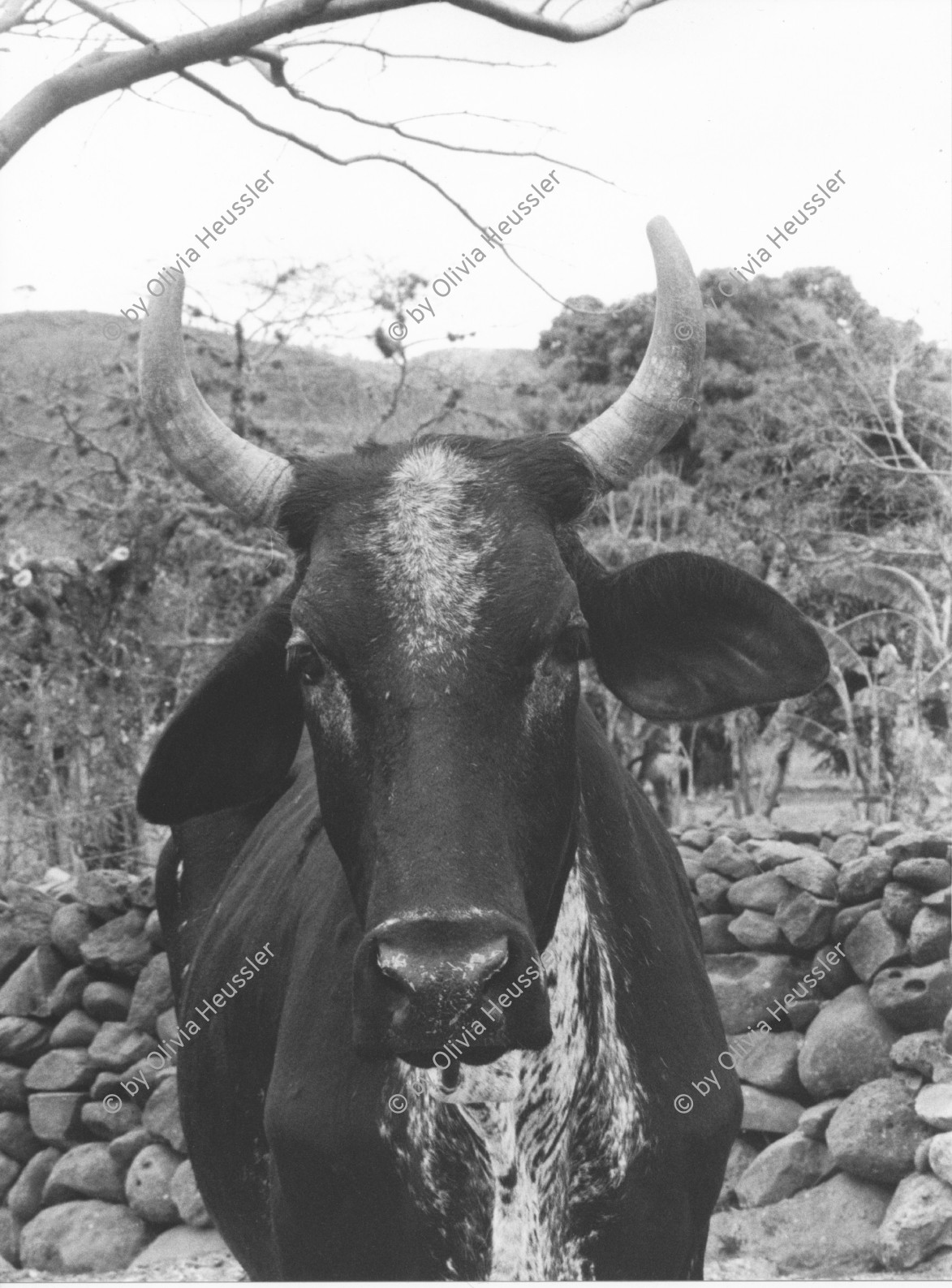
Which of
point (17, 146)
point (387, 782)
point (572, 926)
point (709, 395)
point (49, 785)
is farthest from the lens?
point (709, 395)

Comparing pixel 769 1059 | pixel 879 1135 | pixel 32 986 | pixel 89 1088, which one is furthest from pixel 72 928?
pixel 879 1135

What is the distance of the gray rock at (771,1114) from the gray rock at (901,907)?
37.0 inches

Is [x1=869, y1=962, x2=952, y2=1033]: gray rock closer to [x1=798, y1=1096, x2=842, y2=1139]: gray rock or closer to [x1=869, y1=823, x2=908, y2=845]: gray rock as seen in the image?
[x1=798, y1=1096, x2=842, y2=1139]: gray rock

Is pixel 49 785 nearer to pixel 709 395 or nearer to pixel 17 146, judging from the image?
pixel 17 146

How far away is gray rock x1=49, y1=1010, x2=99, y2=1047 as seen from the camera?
7.66m

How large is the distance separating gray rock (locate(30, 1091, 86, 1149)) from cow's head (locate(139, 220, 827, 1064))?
15.7 ft

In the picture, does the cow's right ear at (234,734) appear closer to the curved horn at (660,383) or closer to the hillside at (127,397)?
the curved horn at (660,383)

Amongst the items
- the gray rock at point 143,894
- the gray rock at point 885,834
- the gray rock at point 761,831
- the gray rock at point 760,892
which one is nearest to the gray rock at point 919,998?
the gray rock at point 760,892

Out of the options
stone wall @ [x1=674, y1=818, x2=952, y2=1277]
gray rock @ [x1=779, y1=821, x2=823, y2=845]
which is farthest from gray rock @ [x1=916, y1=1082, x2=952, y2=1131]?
gray rock @ [x1=779, y1=821, x2=823, y2=845]

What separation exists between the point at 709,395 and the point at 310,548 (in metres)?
14.5

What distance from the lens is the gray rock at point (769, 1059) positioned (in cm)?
651

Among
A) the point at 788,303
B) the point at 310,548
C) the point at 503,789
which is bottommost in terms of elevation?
the point at 503,789

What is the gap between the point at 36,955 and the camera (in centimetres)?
791

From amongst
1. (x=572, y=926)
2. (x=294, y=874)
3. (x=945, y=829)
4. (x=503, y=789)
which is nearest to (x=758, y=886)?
(x=945, y=829)
